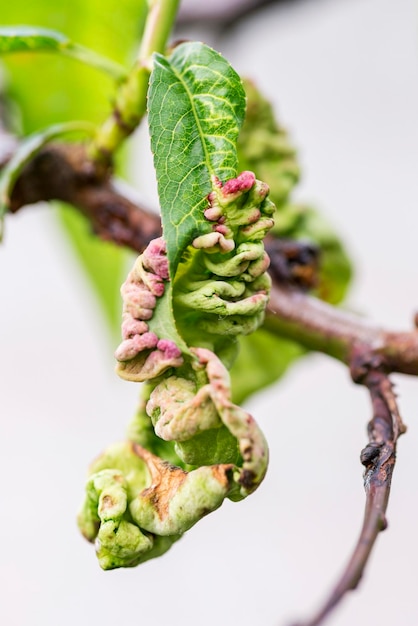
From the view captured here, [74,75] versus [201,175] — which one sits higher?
[74,75]

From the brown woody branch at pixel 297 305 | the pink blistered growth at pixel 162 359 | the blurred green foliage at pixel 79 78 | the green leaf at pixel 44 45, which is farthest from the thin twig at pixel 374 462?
the blurred green foliage at pixel 79 78

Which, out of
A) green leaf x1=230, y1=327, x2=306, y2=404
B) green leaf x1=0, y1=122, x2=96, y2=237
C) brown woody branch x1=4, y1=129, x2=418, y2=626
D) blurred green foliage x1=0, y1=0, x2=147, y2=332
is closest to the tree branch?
brown woody branch x1=4, y1=129, x2=418, y2=626

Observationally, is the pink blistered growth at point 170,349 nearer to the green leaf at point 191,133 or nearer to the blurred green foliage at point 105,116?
the green leaf at point 191,133

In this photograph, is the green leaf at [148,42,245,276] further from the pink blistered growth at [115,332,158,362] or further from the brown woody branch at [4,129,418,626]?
the brown woody branch at [4,129,418,626]

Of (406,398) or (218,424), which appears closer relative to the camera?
(218,424)

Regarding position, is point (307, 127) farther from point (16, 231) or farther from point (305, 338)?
point (305, 338)

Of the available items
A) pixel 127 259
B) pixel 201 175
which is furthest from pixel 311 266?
pixel 127 259

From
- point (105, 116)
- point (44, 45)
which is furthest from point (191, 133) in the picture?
point (105, 116)
